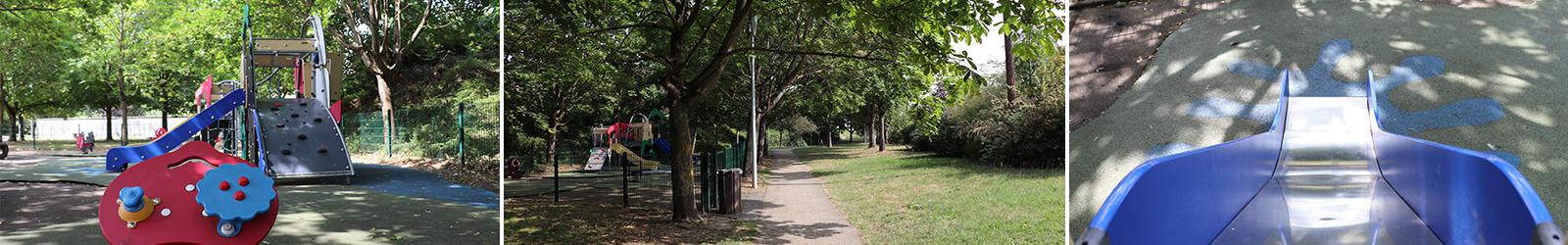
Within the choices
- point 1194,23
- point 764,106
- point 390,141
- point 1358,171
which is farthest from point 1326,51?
point 390,141

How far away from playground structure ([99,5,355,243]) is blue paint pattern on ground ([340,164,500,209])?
0.55 metres

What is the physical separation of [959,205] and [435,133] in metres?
7.29

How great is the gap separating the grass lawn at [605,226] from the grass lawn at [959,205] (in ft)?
4.52

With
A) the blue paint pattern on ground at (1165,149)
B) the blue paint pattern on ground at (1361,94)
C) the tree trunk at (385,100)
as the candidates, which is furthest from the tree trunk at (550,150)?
the blue paint pattern on ground at (1361,94)

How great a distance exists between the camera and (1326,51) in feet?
18.6

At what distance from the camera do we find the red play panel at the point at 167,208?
11.1ft

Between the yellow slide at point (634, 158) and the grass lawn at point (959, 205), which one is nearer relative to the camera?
the grass lawn at point (959, 205)

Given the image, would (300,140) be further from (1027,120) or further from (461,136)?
(1027,120)

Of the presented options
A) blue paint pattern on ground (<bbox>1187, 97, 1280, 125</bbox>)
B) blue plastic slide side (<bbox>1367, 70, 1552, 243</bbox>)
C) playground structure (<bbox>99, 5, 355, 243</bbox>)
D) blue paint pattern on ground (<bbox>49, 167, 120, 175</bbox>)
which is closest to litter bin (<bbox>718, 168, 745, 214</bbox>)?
playground structure (<bbox>99, 5, 355, 243</bbox>)

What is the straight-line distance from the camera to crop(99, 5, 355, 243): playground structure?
3.44m

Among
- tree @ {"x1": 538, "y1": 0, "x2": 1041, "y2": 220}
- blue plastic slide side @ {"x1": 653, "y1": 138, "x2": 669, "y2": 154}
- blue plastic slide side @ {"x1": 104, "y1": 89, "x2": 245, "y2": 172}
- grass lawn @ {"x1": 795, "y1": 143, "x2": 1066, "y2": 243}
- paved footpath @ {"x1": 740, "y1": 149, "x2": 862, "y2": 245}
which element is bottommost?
paved footpath @ {"x1": 740, "y1": 149, "x2": 862, "y2": 245}

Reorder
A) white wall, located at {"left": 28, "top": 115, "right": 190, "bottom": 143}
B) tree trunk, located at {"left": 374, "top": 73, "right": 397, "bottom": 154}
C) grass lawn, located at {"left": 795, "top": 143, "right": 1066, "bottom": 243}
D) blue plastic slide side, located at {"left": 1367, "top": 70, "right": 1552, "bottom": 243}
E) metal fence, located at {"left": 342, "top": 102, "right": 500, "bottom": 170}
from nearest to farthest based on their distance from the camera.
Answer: blue plastic slide side, located at {"left": 1367, "top": 70, "right": 1552, "bottom": 243} < grass lawn, located at {"left": 795, "top": 143, "right": 1066, "bottom": 243} < metal fence, located at {"left": 342, "top": 102, "right": 500, "bottom": 170} < tree trunk, located at {"left": 374, "top": 73, "right": 397, "bottom": 154} < white wall, located at {"left": 28, "top": 115, "right": 190, "bottom": 143}

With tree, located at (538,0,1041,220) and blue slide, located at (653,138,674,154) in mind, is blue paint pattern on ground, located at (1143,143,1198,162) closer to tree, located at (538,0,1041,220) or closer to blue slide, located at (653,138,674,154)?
tree, located at (538,0,1041,220)

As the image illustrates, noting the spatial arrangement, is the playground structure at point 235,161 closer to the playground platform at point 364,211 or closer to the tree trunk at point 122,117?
the playground platform at point 364,211
